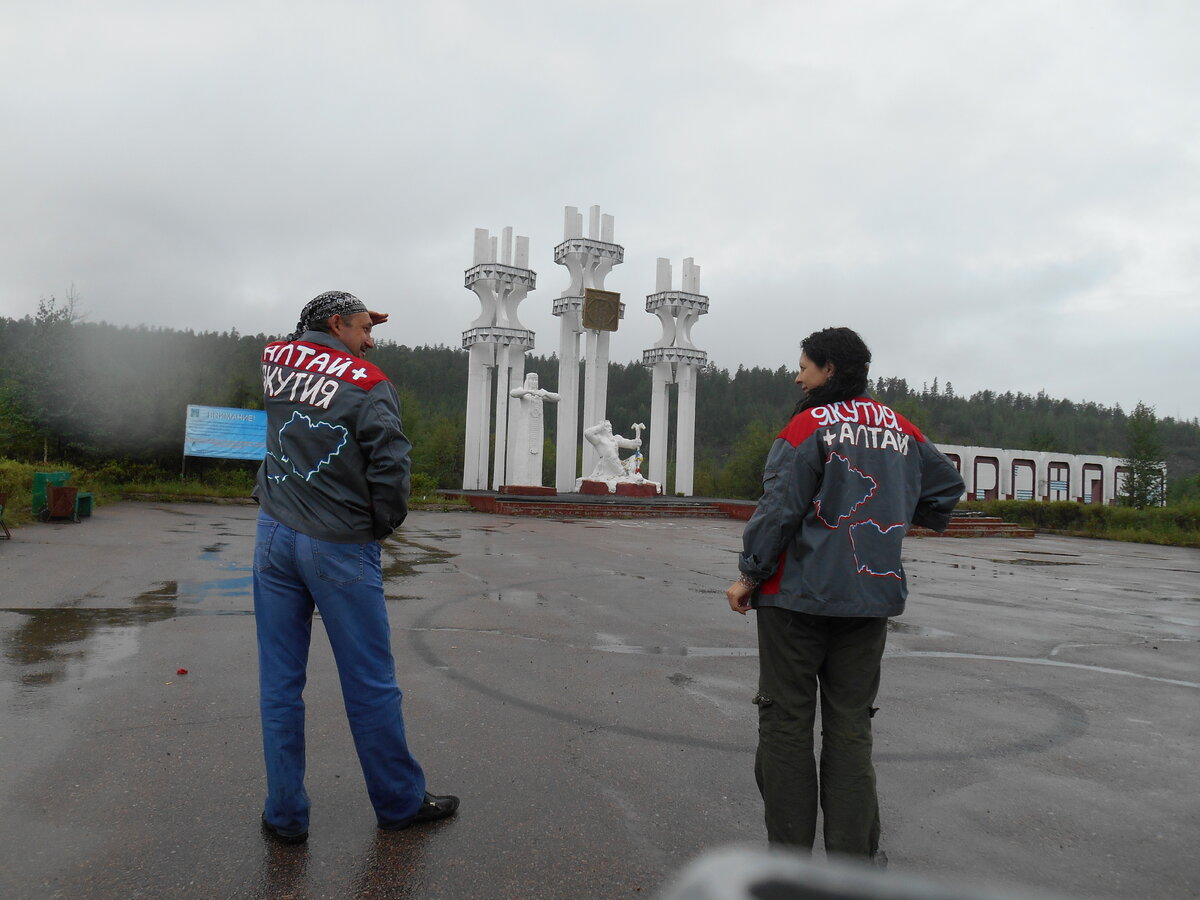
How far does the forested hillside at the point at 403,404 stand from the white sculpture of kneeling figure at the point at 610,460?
13337 millimetres

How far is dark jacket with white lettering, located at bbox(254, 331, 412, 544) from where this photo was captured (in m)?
3.02

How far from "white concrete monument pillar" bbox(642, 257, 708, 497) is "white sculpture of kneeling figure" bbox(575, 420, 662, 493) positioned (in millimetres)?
3554

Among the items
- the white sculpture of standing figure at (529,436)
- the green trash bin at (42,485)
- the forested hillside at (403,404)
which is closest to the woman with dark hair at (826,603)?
the green trash bin at (42,485)

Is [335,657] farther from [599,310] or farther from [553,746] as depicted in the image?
[599,310]

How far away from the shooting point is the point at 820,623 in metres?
2.79

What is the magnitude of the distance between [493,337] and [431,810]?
32.4 meters

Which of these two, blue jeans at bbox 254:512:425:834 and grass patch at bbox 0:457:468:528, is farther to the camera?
grass patch at bbox 0:457:468:528

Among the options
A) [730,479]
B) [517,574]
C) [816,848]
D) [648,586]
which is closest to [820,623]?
[816,848]

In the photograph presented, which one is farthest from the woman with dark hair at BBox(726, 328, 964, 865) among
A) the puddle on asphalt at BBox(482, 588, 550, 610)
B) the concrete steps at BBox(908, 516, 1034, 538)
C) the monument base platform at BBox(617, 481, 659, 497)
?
the monument base platform at BBox(617, 481, 659, 497)

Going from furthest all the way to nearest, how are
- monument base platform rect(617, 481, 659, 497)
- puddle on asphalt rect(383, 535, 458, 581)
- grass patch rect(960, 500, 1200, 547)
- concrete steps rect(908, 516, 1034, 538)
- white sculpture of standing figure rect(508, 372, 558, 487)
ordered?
1. monument base platform rect(617, 481, 659, 497)
2. white sculpture of standing figure rect(508, 372, 558, 487)
3. grass patch rect(960, 500, 1200, 547)
4. concrete steps rect(908, 516, 1034, 538)
5. puddle on asphalt rect(383, 535, 458, 581)

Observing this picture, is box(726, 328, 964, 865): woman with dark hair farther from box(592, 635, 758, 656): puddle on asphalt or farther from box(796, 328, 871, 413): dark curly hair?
box(592, 635, 758, 656): puddle on asphalt

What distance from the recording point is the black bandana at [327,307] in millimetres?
3303

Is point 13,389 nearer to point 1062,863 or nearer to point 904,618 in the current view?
point 904,618

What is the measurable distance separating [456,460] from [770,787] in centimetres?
6108
